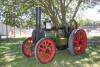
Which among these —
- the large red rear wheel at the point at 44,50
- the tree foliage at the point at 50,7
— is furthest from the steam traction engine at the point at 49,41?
the tree foliage at the point at 50,7

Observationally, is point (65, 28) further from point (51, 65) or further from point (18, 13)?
point (18, 13)

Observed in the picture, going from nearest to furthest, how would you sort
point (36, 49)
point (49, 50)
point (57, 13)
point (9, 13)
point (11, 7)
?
point (36, 49), point (49, 50), point (57, 13), point (11, 7), point (9, 13)

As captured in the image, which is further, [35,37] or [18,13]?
[18,13]

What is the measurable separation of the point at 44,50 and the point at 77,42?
209cm

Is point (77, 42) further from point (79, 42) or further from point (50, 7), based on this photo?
point (50, 7)

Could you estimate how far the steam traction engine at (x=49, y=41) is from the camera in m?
7.79

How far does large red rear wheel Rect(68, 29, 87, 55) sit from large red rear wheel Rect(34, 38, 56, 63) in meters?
1.19

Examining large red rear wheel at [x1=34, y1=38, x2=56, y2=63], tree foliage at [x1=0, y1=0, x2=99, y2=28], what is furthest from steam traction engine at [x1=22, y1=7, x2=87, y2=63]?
tree foliage at [x1=0, y1=0, x2=99, y2=28]

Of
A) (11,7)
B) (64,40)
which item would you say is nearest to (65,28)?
(64,40)

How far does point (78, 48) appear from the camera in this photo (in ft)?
31.3

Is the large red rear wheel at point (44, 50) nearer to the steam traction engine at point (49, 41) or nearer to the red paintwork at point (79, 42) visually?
the steam traction engine at point (49, 41)

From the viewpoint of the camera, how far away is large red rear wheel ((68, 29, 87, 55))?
893cm

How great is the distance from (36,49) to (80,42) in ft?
9.98

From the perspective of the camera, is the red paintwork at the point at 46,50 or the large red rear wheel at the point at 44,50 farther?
the red paintwork at the point at 46,50
